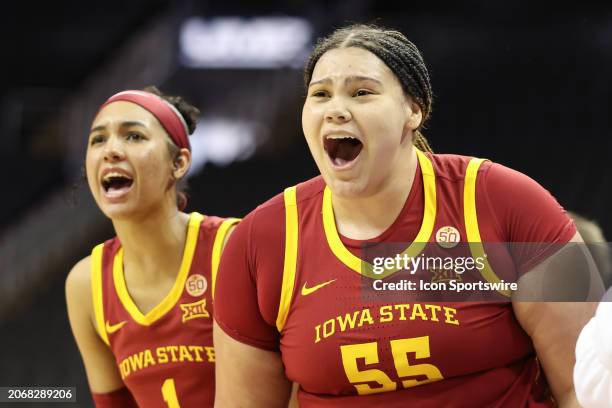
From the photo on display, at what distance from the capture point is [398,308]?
224cm

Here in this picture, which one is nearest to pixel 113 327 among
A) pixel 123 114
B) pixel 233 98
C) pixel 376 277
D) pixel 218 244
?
pixel 218 244

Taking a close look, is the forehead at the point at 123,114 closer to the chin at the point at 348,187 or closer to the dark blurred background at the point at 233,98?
the chin at the point at 348,187

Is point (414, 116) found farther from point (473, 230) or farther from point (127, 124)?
point (127, 124)

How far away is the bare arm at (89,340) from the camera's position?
309 cm

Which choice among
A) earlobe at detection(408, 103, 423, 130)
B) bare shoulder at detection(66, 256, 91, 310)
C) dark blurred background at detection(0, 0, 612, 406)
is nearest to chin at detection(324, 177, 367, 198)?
earlobe at detection(408, 103, 423, 130)

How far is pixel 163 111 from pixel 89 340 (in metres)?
0.79

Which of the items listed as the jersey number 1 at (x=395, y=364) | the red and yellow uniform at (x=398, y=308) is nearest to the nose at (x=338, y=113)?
the red and yellow uniform at (x=398, y=308)

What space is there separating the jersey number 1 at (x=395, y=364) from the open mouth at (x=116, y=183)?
1095 mm

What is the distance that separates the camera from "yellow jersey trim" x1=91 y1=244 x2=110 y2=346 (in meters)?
3.06

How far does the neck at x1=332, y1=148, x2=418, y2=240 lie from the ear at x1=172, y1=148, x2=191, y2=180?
930 mm

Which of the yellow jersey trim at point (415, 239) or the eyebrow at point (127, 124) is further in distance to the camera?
the eyebrow at point (127, 124)

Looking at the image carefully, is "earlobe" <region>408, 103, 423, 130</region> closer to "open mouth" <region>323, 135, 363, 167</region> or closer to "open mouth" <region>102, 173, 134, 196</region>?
"open mouth" <region>323, 135, 363, 167</region>

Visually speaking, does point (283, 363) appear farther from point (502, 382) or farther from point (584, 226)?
point (584, 226)

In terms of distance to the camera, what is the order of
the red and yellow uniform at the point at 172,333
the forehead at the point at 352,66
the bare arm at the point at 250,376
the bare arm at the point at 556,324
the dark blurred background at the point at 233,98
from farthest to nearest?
the dark blurred background at the point at 233,98, the red and yellow uniform at the point at 172,333, the bare arm at the point at 250,376, the forehead at the point at 352,66, the bare arm at the point at 556,324
